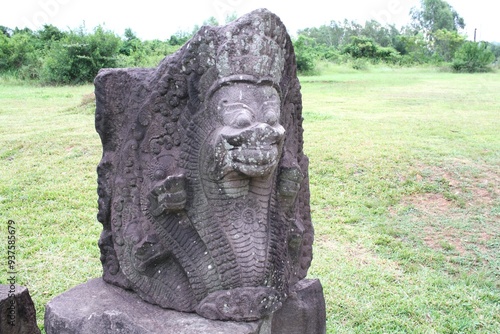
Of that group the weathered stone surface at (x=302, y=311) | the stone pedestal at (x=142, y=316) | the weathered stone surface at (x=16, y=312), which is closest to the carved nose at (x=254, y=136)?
the stone pedestal at (x=142, y=316)

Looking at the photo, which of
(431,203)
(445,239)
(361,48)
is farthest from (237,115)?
(361,48)

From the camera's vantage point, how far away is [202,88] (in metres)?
2.00

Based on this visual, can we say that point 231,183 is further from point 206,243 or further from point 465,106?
point 465,106

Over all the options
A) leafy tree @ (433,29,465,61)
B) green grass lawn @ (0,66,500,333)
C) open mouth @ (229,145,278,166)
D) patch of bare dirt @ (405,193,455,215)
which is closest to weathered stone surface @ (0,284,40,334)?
green grass lawn @ (0,66,500,333)

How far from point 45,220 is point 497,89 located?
11416 mm

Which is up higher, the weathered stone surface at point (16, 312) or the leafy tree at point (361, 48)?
the leafy tree at point (361, 48)

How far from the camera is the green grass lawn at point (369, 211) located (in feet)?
11.2

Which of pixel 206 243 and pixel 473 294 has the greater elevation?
pixel 206 243

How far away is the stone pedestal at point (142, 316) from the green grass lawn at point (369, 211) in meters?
0.78

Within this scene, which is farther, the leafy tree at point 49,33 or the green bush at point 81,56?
the leafy tree at point 49,33

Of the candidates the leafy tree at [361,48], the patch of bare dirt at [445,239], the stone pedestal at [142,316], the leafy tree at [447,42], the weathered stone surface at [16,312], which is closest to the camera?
the stone pedestal at [142,316]

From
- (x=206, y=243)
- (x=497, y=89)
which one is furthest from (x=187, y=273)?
(x=497, y=89)

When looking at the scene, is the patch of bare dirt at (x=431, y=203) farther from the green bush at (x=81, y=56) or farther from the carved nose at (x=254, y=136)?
the green bush at (x=81, y=56)

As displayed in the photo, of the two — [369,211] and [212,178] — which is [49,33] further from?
[212,178]
